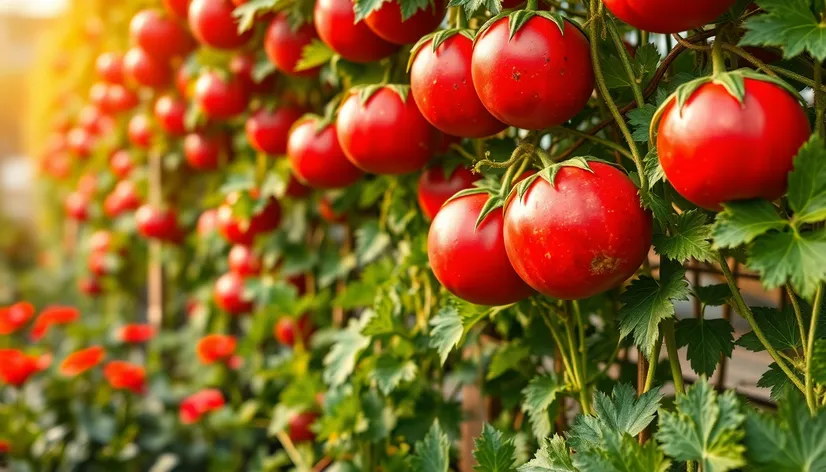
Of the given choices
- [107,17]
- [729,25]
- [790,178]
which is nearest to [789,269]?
[790,178]

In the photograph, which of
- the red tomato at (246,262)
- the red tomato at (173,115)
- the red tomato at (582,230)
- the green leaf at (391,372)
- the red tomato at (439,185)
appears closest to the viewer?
the red tomato at (582,230)

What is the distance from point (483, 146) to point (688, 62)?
0.30 m

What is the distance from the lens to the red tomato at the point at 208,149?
194 cm

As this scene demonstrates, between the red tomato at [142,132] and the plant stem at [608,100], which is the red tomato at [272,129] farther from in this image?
the red tomato at [142,132]

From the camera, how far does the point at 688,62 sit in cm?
81

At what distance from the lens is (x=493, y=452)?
0.79 m

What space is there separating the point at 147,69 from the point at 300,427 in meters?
1.11

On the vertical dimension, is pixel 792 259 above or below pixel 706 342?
above

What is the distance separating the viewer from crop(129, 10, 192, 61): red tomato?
1.78m

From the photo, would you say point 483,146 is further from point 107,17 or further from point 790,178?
point 107,17

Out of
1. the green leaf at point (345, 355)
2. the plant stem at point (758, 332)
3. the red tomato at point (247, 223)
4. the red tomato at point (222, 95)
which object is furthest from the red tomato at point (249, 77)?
the plant stem at point (758, 332)

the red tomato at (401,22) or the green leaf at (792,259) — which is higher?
the red tomato at (401,22)

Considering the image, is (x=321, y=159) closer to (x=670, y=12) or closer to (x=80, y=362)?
(x=670, y=12)

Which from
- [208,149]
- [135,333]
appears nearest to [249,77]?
[208,149]
